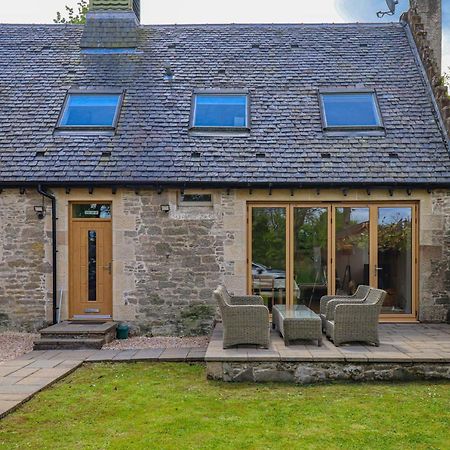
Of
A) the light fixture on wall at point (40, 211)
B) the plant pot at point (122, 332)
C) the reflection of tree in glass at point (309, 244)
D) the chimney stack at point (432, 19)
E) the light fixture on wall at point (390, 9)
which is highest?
the light fixture on wall at point (390, 9)

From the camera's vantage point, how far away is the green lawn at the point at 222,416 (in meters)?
5.13

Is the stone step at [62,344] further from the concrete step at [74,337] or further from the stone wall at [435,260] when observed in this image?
the stone wall at [435,260]

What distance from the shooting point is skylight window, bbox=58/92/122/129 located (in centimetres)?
1177

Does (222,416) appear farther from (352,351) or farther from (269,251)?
(269,251)

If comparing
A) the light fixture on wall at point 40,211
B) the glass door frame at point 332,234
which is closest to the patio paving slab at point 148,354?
the glass door frame at point 332,234

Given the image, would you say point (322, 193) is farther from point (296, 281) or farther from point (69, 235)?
point (69, 235)

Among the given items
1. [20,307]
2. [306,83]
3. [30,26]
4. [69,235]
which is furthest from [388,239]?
[30,26]

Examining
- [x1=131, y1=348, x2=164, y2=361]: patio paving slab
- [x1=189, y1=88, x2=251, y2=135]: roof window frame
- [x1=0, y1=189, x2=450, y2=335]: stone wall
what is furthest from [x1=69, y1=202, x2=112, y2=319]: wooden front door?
[x1=189, y1=88, x2=251, y2=135]: roof window frame

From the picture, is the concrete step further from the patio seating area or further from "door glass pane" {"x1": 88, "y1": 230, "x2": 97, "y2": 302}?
the patio seating area

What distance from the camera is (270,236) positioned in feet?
35.4

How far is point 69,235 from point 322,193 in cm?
515

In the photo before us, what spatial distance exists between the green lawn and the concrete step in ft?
5.99

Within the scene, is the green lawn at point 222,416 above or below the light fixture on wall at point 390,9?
below

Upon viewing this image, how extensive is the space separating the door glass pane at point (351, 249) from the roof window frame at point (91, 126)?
17.1 ft
